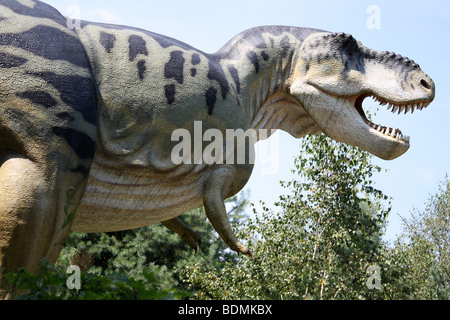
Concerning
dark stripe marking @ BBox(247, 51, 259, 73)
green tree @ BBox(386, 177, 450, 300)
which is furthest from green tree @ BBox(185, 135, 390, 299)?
dark stripe marking @ BBox(247, 51, 259, 73)

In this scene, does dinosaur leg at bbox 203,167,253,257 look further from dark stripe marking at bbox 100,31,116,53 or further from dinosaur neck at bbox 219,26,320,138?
dark stripe marking at bbox 100,31,116,53

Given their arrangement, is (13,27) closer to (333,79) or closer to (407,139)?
(333,79)

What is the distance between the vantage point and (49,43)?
10.8ft

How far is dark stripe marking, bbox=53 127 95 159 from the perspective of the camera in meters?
3.18

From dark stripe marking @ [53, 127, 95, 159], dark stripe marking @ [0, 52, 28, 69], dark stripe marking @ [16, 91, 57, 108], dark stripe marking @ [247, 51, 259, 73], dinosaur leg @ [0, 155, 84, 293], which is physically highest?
dark stripe marking @ [247, 51, 259, 73]

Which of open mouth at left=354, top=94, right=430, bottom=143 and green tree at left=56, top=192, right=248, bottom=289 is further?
green tree at left=56, top=192, right=248, bottom=289

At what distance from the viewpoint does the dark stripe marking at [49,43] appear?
3.20m

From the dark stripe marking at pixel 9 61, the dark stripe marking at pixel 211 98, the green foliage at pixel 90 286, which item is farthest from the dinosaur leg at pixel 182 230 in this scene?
the green foliage at pixel 90 286

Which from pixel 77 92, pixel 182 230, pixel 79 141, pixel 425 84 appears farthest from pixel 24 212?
pixel 425 84

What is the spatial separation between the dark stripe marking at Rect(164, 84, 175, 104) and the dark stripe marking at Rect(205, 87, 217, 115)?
0.26 metres

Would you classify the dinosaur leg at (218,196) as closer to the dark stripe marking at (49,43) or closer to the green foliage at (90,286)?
the dark stripe marking at (49,43)

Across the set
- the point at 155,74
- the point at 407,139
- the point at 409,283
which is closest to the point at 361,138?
the point at 407,139
